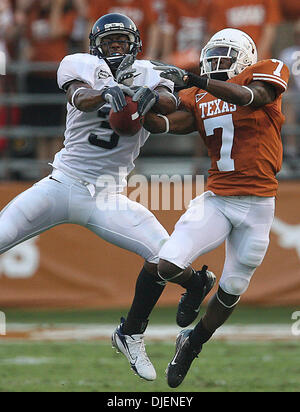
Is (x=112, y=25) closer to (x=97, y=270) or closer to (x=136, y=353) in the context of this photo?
(x=136, y=353)

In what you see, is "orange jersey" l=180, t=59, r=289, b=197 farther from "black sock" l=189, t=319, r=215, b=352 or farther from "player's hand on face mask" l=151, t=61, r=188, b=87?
"black sock" l=189, t=319, r=215, b=352

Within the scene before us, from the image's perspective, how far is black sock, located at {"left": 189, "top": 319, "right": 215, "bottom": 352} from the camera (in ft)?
17.3

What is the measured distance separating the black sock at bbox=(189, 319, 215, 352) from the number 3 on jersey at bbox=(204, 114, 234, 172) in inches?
36.9

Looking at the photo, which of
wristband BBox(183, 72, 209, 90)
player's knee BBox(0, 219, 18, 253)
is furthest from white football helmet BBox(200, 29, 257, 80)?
player's knee BBox(0, 219, 18, 253)

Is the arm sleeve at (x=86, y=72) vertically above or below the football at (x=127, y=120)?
above

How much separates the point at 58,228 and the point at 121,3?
2097mm

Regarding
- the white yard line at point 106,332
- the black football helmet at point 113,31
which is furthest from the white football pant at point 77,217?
the white yard line at point 106,332

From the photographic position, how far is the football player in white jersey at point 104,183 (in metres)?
4.99

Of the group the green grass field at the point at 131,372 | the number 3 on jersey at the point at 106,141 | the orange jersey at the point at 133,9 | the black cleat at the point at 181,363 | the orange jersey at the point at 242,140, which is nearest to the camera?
the orange jersey at the point at 242,140

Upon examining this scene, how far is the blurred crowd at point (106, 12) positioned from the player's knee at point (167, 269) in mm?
3438

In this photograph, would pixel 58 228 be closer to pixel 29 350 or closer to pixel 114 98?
pixel 29 350

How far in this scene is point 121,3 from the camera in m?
8.22

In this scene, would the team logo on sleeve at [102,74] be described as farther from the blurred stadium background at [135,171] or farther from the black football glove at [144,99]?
the blurred stadium background at [135,171]

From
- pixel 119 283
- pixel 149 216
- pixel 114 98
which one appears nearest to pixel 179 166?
pixel 119 283
